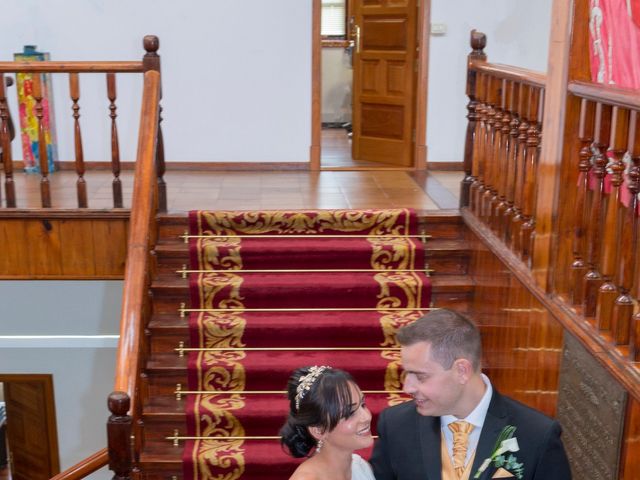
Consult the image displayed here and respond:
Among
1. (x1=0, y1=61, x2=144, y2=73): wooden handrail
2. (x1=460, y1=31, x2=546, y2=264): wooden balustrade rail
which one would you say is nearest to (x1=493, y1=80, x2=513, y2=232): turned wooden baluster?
(x1=460, y1=31, x2=546, y2=264): wooden balustrade rail

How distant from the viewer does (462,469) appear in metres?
2.33

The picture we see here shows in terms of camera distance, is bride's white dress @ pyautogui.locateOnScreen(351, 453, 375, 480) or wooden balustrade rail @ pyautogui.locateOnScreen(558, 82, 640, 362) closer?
bride's white dress @ pyautogui.locateOnScreen(351, 453, 375, 480)

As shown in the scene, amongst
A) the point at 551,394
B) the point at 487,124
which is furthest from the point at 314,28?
the point at 551,394

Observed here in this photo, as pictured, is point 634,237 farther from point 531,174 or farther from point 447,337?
point 531,174

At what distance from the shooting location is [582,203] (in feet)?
11.3

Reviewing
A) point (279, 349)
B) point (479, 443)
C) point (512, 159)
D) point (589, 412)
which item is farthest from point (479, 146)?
point (479, 443)

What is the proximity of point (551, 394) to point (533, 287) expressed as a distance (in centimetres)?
52

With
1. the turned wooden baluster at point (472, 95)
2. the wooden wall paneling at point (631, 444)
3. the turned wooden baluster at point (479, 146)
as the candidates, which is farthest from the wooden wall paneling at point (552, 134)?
the turned wooden baluster at point (472, 95)

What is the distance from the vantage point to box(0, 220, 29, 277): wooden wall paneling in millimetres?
5531

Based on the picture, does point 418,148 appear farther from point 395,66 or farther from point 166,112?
point 166,112

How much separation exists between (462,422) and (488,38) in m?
5.68

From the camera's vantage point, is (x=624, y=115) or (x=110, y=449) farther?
(x=110, y=449)

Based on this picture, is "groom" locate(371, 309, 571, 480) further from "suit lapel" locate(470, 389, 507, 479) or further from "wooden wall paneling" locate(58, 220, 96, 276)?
"wooden wall paneling" locate(58, 220, 96, 276)

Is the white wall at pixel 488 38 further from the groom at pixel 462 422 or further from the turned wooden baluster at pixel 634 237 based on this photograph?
the groom at pixel 462 422
